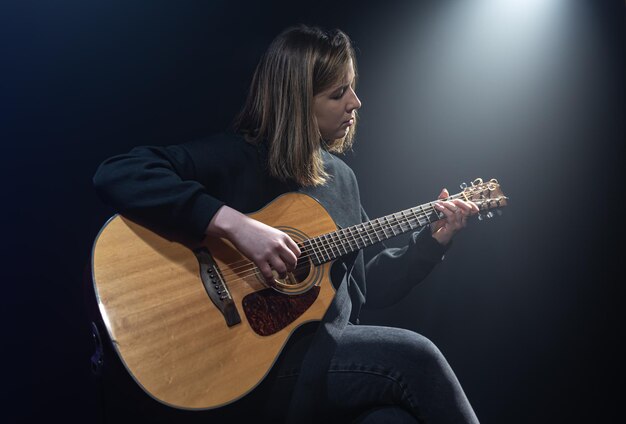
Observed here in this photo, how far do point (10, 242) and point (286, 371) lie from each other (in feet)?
2.66

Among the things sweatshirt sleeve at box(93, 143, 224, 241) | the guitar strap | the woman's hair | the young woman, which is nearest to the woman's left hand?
the young woman

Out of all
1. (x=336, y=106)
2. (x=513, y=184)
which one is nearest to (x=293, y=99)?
(x=336, y=106)

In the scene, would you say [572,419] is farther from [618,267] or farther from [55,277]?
[55,277]

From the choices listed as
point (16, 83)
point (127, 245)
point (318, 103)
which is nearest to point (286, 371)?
point (127, 245)

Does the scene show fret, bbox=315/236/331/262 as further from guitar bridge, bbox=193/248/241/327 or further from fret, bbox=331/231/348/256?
guitar bridge, bbox=193/248/241/327

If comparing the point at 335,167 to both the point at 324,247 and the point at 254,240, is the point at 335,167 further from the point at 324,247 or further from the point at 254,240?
the point at 254,240

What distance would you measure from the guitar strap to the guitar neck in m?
0.15

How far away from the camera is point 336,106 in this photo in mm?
1696

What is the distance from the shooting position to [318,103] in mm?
1683

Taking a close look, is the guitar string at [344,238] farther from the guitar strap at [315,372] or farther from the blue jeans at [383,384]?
the blue jeans at [383,384]

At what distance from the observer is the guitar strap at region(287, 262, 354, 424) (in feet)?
4.35

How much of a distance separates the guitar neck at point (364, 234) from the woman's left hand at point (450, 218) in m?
0.02

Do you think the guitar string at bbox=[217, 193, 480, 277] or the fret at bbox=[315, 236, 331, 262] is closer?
the guitar string at bbox=[217, 193, 480, 277]

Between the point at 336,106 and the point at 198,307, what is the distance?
0.78m
